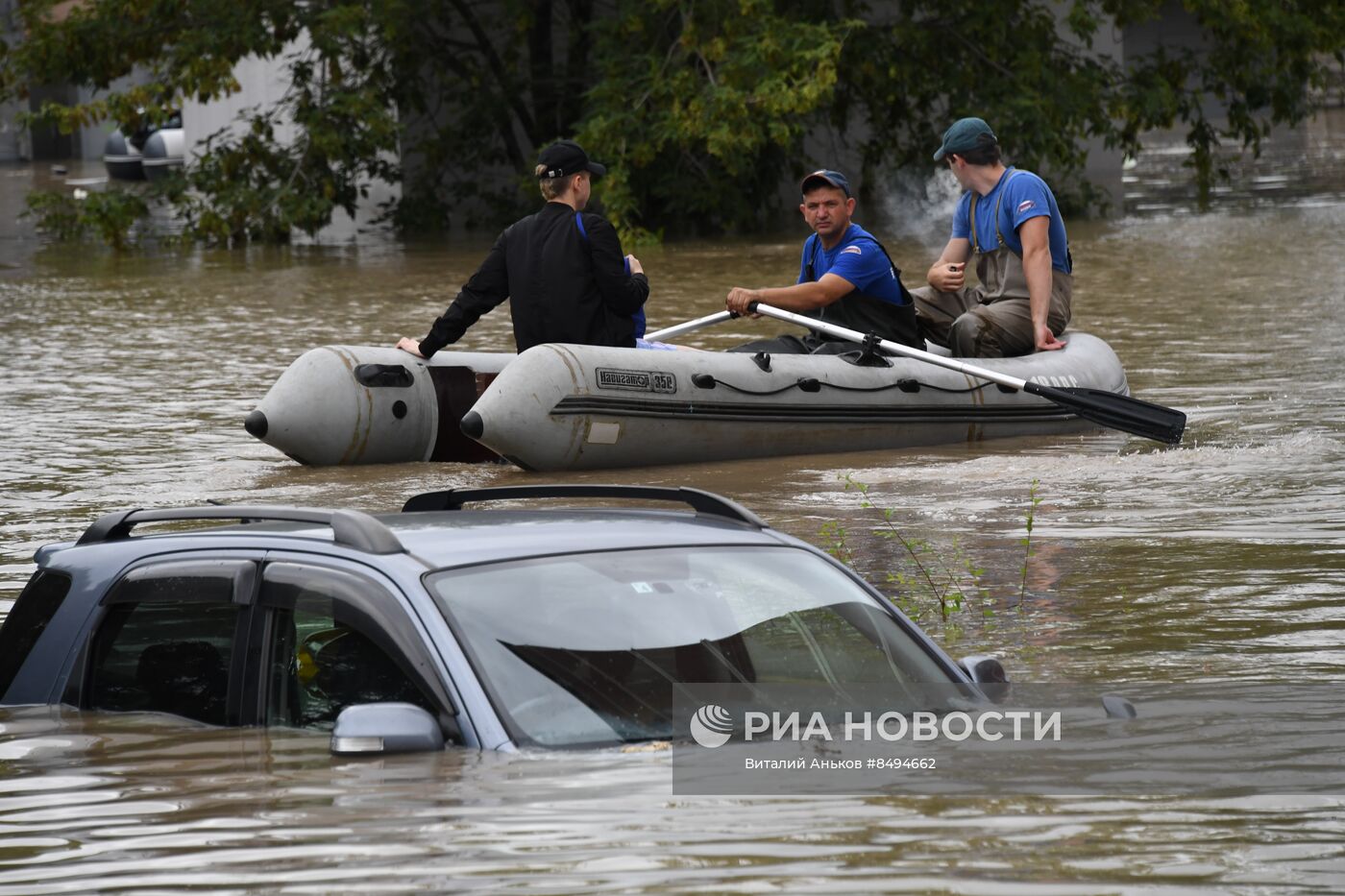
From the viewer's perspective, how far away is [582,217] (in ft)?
34.0

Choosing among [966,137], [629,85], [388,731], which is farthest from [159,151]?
[388,731]

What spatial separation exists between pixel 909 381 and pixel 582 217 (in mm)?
2107

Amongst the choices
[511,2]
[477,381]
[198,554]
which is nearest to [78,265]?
[511,2]

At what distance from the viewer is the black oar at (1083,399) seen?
1048cm

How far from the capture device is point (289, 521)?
4.51 metres

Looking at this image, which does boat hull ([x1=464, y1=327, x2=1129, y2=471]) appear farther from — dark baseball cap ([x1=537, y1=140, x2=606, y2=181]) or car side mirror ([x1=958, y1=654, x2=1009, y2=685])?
car side mirror ([x1=958, y1=654, x2=1009, y2=685])

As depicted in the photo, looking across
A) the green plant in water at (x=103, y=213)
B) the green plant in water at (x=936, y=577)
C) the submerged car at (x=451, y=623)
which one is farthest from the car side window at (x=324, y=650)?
the green plant in water at (x=103, y=213)

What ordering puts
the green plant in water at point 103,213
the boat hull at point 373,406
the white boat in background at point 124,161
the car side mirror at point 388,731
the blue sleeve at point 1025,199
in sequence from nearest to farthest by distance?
the car side mirror at point 388,731, the boat hull at point 373,406, the blue sleeve at point 1025,199, the green plant in water at point 103,213, the white boat in background at point 124,161

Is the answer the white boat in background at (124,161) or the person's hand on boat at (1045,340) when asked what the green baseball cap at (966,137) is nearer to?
the person's hand on boat at (1045,340)

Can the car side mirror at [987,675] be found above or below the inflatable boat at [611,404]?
above

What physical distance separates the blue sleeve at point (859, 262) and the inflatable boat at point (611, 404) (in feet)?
1.55

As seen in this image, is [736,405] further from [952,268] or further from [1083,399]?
[1083,399]

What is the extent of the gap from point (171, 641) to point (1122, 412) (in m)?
7.09

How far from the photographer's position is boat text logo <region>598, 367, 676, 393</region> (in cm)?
1038
